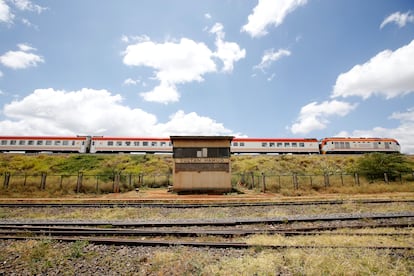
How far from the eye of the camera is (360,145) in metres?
40.5

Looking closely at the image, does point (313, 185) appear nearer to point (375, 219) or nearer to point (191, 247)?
point (375, 219)

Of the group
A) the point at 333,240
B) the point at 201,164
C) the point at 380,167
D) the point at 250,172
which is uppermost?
the point at 201,164

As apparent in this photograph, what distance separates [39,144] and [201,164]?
3489 centimetres

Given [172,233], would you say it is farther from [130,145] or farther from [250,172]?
[130,145]

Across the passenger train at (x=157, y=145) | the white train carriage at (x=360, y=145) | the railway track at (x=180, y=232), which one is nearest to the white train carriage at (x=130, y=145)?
the passenger train at (x=157, y=145)

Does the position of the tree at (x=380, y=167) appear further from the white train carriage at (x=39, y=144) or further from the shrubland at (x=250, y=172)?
the white train carriage at (x=39, y=144)

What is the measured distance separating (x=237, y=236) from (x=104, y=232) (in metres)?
4.67

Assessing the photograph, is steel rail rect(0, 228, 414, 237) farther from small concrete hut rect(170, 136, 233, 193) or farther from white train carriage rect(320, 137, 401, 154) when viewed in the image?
white train carriage rect(320, 137, 401, 154)

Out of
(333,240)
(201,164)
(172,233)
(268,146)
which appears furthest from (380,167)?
(172,233)

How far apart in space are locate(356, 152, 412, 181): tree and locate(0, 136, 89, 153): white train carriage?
45078mm

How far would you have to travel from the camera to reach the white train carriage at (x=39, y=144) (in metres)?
39.1

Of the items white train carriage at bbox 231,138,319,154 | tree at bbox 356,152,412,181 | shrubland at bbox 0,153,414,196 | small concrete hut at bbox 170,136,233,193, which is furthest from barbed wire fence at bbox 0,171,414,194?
white train carriage at bbox 231,138,319,154

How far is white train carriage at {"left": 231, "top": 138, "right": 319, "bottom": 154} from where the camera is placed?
132 ft

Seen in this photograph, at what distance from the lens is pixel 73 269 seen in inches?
194
